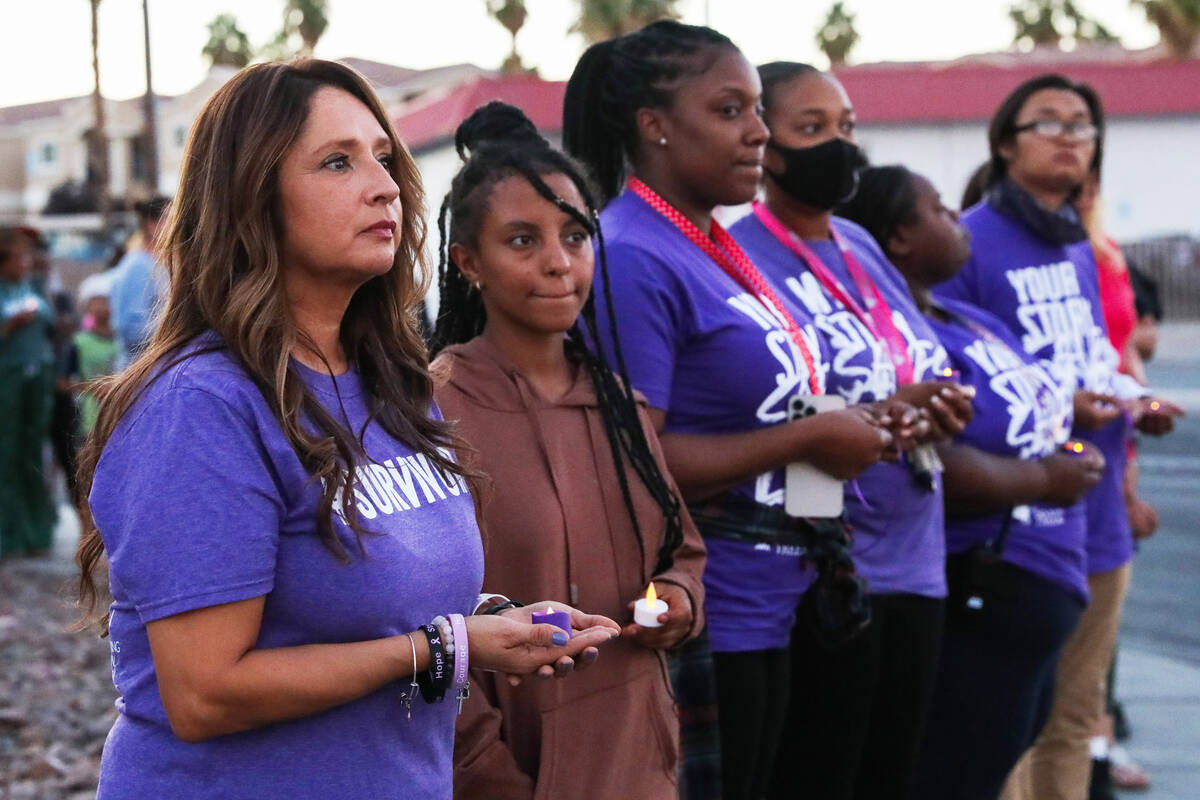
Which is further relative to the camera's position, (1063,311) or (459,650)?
(1063,311)

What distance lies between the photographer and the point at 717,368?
10.9 feet

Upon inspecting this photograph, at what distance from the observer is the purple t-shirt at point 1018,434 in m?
4.11

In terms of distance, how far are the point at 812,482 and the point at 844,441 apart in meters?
0.15

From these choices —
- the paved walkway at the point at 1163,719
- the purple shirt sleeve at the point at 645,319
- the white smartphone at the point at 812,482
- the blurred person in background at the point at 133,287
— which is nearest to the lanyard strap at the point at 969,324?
the white smartphone at the point at 812,482

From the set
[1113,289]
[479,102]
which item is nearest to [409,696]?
[1113,289]

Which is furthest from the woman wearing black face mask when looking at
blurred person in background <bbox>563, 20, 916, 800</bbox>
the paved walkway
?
the paved walkway

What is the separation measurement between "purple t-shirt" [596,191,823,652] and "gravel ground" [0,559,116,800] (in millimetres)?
1853

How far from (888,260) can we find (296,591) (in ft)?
8.79

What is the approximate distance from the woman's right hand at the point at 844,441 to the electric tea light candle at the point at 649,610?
703 millimetres

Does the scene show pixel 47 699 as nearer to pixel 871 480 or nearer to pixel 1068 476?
Result: pixel 871 480

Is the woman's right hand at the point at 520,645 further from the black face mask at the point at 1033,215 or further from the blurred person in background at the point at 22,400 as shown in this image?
the blurred person in background at the point at 22,400

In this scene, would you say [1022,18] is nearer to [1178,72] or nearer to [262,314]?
[1178,72]

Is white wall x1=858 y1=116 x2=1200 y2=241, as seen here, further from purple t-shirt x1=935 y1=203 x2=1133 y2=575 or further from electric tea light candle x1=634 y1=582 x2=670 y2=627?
electric tea light candle x1=634 y1=582 x2=670 y2=627

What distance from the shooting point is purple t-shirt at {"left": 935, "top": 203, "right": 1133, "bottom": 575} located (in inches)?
182
